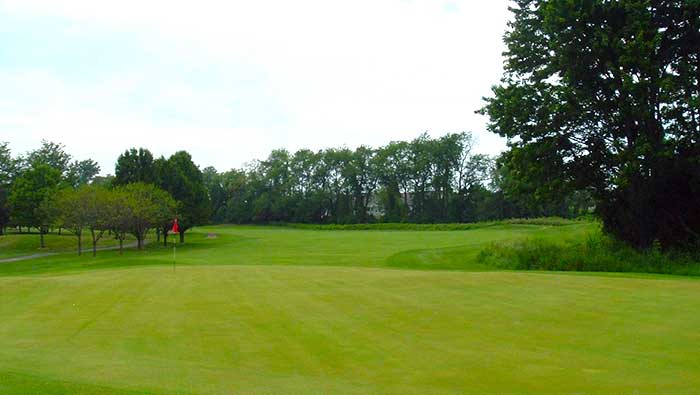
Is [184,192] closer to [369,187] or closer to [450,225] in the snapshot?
[450,225]

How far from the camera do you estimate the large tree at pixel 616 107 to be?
27391mm

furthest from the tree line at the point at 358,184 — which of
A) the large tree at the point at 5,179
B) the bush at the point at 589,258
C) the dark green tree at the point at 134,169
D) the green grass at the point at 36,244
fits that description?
the bush at the point at 589,258

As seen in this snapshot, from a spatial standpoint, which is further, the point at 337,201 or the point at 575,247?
the point at 337,201

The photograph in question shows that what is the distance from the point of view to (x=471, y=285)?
1603 centimetres

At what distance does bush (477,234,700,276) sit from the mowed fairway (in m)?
11.7

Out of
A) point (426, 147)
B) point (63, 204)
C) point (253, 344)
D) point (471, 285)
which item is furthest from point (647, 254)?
point (426, 147)

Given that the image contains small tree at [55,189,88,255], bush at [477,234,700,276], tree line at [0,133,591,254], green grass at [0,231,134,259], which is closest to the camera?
bush at [477,234,700,276]

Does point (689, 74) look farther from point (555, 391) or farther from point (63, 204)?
point (63, 204)

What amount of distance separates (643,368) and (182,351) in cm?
637

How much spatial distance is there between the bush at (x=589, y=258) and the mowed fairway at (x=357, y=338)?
11.7 meters

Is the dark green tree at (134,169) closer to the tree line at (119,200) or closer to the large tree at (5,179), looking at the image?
the tree line at (119,200)

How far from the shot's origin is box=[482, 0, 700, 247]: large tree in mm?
27391

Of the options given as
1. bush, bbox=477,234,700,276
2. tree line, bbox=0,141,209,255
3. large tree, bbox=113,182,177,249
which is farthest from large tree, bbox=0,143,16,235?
bush, bbox=477,234,700,276

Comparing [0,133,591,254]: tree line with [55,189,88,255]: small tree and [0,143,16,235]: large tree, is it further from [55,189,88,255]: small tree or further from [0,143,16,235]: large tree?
[55,189,88,255]: small tree
